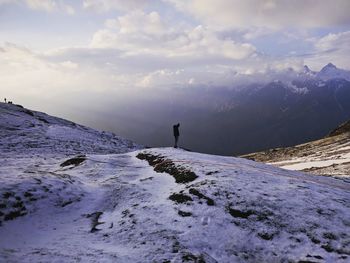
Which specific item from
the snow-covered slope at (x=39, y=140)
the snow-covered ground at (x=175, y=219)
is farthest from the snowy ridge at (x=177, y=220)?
the snow-covered slope at (x=39, y=140)

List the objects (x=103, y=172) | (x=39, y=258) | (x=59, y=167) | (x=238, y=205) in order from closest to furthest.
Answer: (x=39, y=258)
(x=238, y=205)
(x=103, y=172)
(x=59, y=167)

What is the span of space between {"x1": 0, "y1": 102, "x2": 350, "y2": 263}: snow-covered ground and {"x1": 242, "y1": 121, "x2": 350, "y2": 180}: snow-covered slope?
2156cm

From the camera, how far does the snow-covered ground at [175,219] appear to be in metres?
12.6

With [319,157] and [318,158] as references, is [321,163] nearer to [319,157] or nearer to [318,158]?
[318,158]

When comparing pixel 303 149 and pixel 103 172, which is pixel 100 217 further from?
pixel 303 149

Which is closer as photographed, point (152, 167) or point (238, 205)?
point (238, 205)

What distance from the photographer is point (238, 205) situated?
53.2ft

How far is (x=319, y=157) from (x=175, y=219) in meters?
56.5

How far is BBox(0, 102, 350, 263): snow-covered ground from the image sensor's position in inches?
497

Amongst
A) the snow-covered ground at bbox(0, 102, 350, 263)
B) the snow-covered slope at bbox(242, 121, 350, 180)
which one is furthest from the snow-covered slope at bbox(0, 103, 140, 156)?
the snow-covered slope at bbox(242, 121, 350, 180)

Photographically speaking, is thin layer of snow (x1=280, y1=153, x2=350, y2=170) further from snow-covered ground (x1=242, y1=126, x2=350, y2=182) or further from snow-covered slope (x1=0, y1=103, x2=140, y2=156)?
snow-covered slope (x1=0, y1=103, x2=140, y2=156)

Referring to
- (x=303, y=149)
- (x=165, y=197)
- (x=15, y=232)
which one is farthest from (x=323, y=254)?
(x=303, y=149)

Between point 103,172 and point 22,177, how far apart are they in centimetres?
777

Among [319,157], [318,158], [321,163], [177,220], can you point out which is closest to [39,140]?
[177,220]
